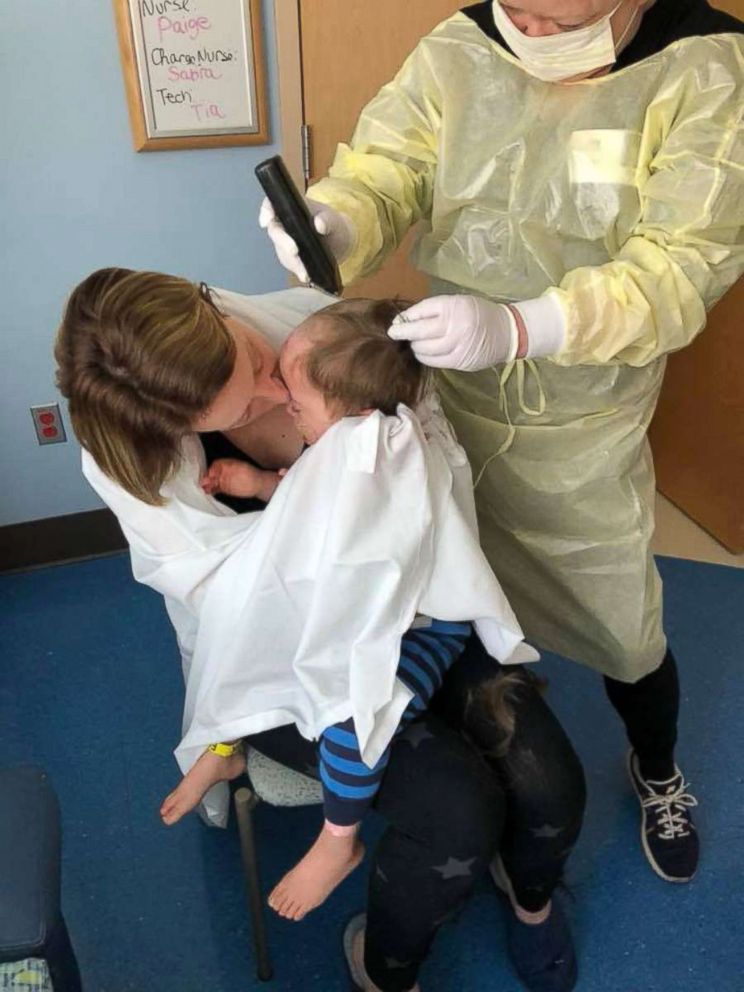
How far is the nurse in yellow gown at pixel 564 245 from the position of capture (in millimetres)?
888

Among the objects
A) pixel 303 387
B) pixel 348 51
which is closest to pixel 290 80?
pixel 348 51

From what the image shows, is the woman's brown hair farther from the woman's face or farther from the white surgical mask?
the white surgical mask

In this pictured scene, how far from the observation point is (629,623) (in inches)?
46.5

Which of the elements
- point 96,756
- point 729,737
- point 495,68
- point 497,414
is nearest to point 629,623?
point 497,414

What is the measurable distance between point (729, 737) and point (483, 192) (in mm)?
1128

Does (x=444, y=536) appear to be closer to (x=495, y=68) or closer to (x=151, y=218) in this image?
(x=495, y=68)

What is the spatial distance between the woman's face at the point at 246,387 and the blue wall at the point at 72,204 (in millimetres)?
841

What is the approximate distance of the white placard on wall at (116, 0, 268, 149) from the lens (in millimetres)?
1580

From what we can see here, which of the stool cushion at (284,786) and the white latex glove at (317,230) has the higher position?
the white latex glove at (317,230)

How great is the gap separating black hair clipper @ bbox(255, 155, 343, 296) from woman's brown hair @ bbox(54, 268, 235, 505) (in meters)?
0.13

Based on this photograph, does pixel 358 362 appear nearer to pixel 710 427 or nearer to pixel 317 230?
pixel 317 230

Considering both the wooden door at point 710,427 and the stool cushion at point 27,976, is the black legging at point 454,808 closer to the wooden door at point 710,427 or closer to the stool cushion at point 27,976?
the stool cushion at point 27,976

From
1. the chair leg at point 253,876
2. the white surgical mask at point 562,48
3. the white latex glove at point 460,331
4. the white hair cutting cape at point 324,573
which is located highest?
the white surgical mask at point 562,48

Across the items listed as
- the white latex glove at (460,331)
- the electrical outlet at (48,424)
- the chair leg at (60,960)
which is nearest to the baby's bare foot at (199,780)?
the chair leg at (60,960)
